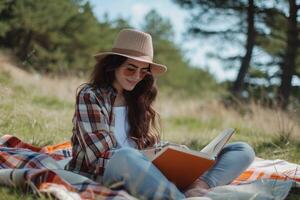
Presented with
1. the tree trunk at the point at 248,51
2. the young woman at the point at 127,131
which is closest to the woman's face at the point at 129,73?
the young woman at the point at 127,131

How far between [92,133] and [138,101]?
0.56 meters

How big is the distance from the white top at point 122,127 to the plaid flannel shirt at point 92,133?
0.12 m

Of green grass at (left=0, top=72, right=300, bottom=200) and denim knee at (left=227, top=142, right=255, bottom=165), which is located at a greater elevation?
denim knee at (left=227, top=142, right=255, bottom=165)

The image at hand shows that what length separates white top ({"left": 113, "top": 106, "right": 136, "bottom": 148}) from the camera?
2.80 metres

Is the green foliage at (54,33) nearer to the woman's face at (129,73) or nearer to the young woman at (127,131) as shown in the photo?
the young woman at (127,131)

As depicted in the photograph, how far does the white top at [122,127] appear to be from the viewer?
110 inches

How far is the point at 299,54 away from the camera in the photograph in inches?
399

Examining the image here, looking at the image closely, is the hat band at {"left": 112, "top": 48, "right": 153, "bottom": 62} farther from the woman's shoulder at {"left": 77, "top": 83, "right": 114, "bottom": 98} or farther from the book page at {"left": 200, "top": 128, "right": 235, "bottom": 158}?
the book page at {"left": 200, "top": 128, "right": 235, "bottom": 158}

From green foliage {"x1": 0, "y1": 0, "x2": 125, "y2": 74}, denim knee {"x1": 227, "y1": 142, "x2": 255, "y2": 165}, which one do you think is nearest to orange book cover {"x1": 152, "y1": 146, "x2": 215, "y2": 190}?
denim knee {"x1": 227, "y1": 142, "x2": 255, "y2": 165}

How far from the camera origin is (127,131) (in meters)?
2.88

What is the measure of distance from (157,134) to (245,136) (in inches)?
94.5

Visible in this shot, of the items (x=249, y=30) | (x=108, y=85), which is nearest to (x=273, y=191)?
(x=108, y=85)

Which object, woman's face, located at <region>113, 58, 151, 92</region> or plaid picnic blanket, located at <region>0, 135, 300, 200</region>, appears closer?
plaid picnic blanket, located at <region>0, 135, 300, 200</region>

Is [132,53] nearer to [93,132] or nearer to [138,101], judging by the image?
[138,101]
